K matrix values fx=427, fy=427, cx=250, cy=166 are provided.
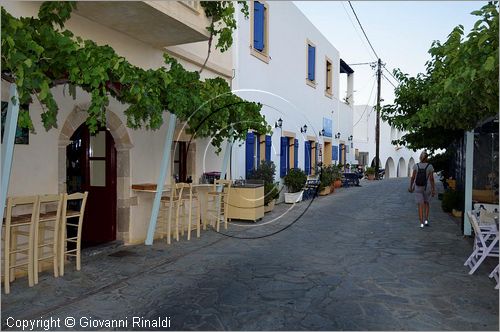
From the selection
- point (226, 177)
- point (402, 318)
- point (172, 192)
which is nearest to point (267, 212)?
point (226, 177)

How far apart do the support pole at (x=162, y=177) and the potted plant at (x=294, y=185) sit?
23.5 ft

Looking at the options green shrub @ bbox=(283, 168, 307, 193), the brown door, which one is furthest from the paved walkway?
green shrub @ bbox=(283, 168, 307, 193)

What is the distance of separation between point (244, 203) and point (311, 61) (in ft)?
30.2

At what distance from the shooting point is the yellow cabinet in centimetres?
968

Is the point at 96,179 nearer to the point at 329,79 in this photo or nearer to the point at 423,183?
the point at 423,183

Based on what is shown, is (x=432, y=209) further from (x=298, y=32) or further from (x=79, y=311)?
(x=79, y=311)

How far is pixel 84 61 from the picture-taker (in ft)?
14.5

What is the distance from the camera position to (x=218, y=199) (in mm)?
8906

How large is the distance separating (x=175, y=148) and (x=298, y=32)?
8770mm

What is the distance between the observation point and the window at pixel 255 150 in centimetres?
1183

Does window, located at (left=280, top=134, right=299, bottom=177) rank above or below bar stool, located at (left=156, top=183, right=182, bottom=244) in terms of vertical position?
above

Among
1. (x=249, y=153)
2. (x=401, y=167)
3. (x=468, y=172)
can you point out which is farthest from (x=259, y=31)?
(x=401, y=167)

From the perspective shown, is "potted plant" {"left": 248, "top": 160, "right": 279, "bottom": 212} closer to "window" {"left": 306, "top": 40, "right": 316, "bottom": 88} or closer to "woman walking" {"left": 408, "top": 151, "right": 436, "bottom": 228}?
"woman walking" {"left": 408, "top": 151, "right": 436, "bottom": 228}

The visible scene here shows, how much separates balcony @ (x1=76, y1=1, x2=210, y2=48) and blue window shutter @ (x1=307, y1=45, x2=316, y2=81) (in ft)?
31.5
